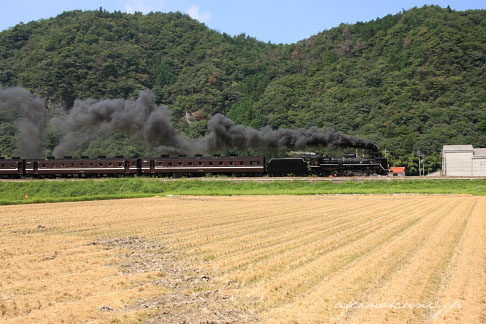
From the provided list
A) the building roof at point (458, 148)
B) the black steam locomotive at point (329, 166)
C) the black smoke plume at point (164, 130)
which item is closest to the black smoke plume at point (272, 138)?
the black smoke plume at point (164, 130)

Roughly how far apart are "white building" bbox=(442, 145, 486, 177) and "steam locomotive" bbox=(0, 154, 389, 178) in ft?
72.6

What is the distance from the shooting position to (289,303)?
8.96 metres

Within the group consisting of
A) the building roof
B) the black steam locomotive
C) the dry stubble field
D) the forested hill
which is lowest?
the dry stubble field

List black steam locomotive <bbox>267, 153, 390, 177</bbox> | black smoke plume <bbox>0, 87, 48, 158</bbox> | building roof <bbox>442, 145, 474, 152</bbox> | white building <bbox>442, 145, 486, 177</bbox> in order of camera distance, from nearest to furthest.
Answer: black steam locomotive <bbox>267, 153, 390, 177</bbox>
black smoke plume <bbox>0, 87, 48, 158</bbox>
white building <bbox>442, 145, 486, 177</bbox>
building roof <bbox>442, 145, 474, 152</bbox>

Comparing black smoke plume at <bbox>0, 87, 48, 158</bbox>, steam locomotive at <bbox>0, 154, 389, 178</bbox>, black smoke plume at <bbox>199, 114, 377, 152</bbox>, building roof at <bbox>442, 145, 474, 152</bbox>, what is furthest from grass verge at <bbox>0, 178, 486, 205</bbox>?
building roof at <bbox>442, 145, 474, 152</bbox>

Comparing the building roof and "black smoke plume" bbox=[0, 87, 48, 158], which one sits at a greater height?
"black smoke plume" bbox=[0, 87, 48, 158]

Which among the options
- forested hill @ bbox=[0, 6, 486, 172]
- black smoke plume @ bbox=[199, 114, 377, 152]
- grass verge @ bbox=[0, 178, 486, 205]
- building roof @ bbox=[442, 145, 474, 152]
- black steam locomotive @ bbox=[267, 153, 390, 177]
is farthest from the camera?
forested hill @ bbox=[0, 6, 486, 172]

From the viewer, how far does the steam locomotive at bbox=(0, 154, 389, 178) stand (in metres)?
54.0

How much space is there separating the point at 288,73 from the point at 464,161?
7557cm

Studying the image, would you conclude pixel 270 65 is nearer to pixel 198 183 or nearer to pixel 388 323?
pixel 198 183

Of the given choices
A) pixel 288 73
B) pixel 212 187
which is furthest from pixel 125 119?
pixel 288 73

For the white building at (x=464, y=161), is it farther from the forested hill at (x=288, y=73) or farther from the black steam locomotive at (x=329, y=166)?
the black steam locomotive at (x=329, y=166)

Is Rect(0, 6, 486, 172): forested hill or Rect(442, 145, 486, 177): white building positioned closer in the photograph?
Rect(442, 145, 486, 177): white building

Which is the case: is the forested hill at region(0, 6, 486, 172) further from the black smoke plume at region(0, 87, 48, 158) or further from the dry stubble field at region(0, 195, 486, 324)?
the dry stubble field at region(0, 195, 486, 324)
